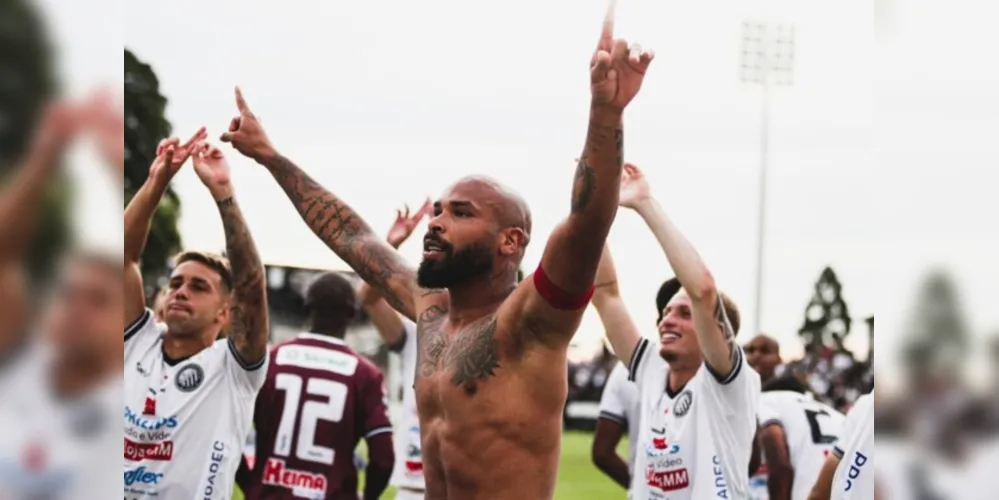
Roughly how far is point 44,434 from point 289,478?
6.25 m

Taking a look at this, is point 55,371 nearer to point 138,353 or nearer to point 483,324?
point 483,324

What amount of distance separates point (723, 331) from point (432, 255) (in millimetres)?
2017

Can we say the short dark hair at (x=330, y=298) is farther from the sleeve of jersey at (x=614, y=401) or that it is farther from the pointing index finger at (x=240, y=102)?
the pointing index finger at (x=240, y=102)

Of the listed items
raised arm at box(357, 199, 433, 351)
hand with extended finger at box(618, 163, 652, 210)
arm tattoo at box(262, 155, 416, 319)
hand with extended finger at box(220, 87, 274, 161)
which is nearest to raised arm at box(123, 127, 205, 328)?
hand with extended finger at box(220, 87, 274, 161)

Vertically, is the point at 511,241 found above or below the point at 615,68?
below

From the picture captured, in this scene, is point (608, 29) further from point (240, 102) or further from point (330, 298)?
point (330, 298)

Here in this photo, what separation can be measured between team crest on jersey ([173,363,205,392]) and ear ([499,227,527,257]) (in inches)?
89.6

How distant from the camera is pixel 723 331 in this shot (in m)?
5.77

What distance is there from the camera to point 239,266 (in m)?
5.63

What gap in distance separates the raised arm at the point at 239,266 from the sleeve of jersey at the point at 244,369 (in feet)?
0.07

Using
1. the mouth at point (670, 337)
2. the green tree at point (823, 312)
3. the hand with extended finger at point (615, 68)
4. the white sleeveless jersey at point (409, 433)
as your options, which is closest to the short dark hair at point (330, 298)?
the white sleeveless jersey at point (409, 433)

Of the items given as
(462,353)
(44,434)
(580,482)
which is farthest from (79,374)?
(580,482)

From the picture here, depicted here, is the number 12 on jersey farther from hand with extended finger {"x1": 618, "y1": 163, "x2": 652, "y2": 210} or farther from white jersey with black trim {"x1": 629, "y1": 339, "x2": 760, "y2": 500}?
hand with extended finger {"x1": 618, "y1": 163, "x2": 652, "y2": 210}

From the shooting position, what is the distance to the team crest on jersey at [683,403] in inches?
244
